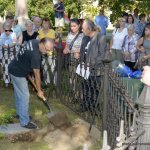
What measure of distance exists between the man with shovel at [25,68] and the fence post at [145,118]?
82.3 inches

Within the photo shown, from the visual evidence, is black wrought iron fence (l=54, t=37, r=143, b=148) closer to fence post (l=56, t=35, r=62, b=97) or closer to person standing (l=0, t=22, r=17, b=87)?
fence post (l=56, t=35, r=62, b=97)

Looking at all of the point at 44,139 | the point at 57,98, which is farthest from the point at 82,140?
the point at 57,98

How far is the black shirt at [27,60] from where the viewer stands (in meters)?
5.76

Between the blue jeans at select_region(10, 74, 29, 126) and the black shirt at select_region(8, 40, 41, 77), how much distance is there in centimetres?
10

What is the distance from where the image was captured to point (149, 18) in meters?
20.3

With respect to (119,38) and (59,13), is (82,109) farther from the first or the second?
(59,13)

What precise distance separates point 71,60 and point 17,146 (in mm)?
1952

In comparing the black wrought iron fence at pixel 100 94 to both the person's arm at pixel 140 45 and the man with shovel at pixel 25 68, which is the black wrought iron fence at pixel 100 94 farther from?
the person's arm at pixel 140 45

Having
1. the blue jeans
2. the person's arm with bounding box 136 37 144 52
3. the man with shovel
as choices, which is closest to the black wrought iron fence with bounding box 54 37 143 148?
the man with shovel

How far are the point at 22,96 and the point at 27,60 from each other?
0.58 m

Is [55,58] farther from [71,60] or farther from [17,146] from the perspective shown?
[17,146]

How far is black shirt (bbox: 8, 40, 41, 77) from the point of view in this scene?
5.76m

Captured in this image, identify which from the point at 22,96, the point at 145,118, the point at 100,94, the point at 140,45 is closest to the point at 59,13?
the point at 140,45

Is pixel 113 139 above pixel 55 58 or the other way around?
the other way around
